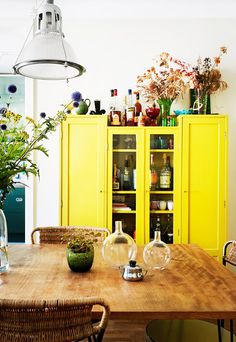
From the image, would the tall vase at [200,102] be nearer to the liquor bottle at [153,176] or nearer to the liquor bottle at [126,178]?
the liquor bottle at [153,176]

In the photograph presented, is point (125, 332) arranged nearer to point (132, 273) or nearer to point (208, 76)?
point (132, 273)

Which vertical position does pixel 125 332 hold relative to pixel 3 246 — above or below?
below

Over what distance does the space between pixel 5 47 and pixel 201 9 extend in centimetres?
204

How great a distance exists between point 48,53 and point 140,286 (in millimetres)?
1181

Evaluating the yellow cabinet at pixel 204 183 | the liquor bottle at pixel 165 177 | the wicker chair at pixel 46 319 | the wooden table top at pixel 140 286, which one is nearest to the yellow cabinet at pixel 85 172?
the liquor bottle at pixel 165 177

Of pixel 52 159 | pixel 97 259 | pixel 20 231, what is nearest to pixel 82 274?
pixel 97 259

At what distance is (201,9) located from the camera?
3752 mm

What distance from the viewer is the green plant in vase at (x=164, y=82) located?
3701mm

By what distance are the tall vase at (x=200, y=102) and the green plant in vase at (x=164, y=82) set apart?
0.16 metres

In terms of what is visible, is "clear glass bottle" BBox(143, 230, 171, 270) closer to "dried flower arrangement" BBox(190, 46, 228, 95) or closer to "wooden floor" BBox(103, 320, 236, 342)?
"wooden floor" BBox(103, 320, 236, 342)

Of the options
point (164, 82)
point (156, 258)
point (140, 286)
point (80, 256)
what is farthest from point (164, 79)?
point (140, 286)

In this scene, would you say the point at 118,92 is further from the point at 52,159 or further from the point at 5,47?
the point at 5,47

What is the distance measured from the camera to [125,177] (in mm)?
3623

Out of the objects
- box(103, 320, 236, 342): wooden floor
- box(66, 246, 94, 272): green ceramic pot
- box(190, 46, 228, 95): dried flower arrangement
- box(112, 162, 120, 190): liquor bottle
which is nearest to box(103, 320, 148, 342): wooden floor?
box(103, 320, 236, 342): wooden floor
